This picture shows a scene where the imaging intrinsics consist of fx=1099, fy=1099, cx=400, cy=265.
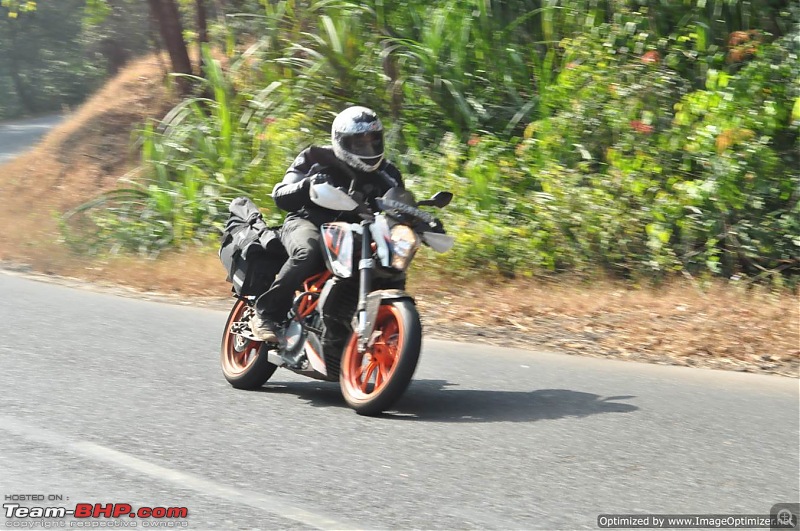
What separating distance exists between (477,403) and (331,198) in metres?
1.56

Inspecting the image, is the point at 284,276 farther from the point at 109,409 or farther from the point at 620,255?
the point at 620,255

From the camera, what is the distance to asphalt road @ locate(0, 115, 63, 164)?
28281 mm

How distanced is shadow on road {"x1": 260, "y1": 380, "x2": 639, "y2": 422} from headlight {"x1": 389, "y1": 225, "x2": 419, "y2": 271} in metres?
0.89

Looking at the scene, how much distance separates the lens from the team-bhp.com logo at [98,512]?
4.52 m

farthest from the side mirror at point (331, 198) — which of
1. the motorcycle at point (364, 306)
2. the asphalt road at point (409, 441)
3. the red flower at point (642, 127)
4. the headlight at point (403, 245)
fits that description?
the red flower at point (642, 127)

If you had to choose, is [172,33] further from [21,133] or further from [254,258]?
[21,133]

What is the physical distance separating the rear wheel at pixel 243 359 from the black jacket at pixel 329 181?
91 cm

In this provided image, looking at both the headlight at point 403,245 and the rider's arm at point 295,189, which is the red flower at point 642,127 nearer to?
the rider's arm at point 295,189

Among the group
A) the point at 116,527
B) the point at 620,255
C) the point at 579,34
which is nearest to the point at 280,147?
the point at 579,34

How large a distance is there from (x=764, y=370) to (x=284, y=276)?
3.69 m

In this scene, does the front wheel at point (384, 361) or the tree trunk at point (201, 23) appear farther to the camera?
the tree trunk at point (201, 23)

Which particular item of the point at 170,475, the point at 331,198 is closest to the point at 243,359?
the point at 331,198

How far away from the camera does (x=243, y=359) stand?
7586 millimetres

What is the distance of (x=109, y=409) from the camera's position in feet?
21.1
